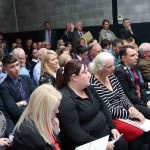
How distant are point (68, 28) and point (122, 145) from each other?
284 inches

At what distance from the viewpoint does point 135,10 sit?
1101 centimetres

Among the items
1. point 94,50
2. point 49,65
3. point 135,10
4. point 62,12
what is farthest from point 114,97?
point 62,12

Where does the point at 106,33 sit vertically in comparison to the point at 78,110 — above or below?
above

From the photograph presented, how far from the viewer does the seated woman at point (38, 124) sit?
226cm

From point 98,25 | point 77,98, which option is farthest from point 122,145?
point 98,25

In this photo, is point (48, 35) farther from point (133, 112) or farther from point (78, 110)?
point (78, 110)

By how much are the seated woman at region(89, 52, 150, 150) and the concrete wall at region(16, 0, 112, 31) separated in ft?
25.0

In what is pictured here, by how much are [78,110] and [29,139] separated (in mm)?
1023

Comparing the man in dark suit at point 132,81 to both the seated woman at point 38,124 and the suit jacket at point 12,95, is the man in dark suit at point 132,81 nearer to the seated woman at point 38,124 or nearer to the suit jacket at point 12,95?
the suit jacket at point 12,95

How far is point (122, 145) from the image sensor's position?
350 centimetres

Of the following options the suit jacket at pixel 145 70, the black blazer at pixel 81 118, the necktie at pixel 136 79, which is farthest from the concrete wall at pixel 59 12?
the black blazer at pixel 81 118

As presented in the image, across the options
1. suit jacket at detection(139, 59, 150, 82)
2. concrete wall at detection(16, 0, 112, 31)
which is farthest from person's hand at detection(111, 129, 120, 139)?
concrete wall at detection(16, 0, 112, 31)

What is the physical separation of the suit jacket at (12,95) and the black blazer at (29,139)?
1.14m

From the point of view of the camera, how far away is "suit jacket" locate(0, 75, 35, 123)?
11.3ft
